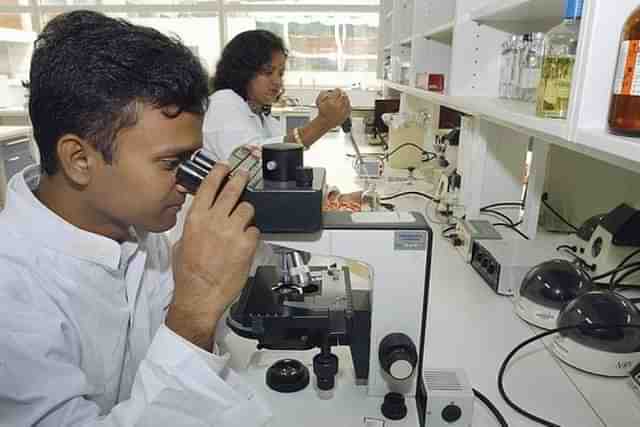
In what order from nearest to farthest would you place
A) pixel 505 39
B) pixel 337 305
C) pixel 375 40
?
pixel 337 305, pixel 505 39, pixel 375 40

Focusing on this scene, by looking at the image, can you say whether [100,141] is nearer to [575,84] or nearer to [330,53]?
[575,84]

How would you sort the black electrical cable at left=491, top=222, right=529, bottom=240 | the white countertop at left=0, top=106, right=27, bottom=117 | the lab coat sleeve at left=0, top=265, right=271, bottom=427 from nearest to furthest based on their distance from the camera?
the lab coat sleeve at left=0, top=265, right=271, bottom=427, the black electrical cable at left=491, top=222, right=529, bottom=240, the white countertop at left=0, top=106, right=27, bottom=117

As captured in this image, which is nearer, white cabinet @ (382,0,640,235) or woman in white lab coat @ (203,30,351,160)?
white cabinet @ (382,0,640,235)

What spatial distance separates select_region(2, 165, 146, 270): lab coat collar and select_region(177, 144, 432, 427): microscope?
0.53 ft

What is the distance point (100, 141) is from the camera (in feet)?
1.88

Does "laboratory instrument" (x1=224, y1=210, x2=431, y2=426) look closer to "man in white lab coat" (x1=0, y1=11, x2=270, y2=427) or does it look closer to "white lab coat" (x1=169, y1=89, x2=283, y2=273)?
"man in white lab coat" (x1=0, y1=11, x2=270, y2=427)

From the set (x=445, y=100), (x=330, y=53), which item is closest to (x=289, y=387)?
(x=445, y=100)

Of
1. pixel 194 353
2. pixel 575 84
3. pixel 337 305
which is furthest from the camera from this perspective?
pixel 337 305

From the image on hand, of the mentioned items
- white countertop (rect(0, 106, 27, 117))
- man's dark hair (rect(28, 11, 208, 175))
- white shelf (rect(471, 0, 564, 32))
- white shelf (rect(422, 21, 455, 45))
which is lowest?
white countertop (rect(0, 106, 27, 117))

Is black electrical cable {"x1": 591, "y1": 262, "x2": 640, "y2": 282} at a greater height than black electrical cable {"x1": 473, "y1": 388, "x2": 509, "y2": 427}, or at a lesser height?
greater

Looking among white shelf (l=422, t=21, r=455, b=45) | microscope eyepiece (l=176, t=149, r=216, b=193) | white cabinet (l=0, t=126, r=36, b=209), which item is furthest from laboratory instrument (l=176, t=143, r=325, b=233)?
white cabinet (l=0, t=126, r=36, b=209)

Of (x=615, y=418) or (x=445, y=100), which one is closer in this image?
(x=615, y=418)

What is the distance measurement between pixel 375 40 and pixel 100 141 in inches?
174

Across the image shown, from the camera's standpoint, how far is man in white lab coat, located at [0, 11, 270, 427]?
1.67ft
